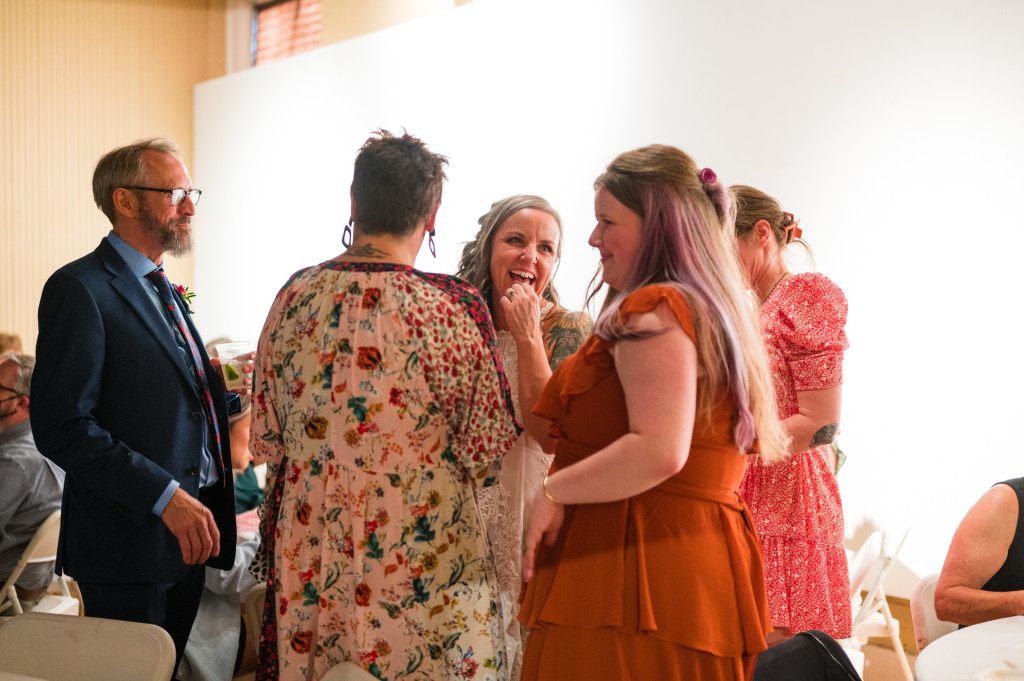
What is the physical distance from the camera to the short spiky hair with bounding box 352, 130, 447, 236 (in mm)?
1634

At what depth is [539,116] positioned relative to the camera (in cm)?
491

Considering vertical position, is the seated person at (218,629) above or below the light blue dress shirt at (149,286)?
below

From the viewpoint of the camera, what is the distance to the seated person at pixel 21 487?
3.18 meters

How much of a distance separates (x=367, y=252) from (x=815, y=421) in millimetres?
1189

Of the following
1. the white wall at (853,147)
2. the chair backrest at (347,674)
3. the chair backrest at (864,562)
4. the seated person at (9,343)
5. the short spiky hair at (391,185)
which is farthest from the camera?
the seated person at (9,343)

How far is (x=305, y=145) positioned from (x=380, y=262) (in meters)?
4.98

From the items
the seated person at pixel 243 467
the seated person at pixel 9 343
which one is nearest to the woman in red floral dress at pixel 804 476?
the seated person at pixel 243 467

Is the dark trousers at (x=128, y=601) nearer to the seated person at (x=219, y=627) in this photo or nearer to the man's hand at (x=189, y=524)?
the man's hand at (x=189, y=524)

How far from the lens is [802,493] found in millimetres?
2193

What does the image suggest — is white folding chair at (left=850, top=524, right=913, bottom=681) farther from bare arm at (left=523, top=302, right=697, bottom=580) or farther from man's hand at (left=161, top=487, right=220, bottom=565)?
man's hand at (left=161, top=487, right=220, bottom=565)

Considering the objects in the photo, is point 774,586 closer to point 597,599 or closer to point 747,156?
point 597,599

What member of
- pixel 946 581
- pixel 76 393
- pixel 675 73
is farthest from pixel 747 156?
pixel 76 393

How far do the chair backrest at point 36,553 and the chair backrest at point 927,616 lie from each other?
2.84 m

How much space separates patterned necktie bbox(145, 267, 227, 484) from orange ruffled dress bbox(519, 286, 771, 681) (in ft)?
3.49
